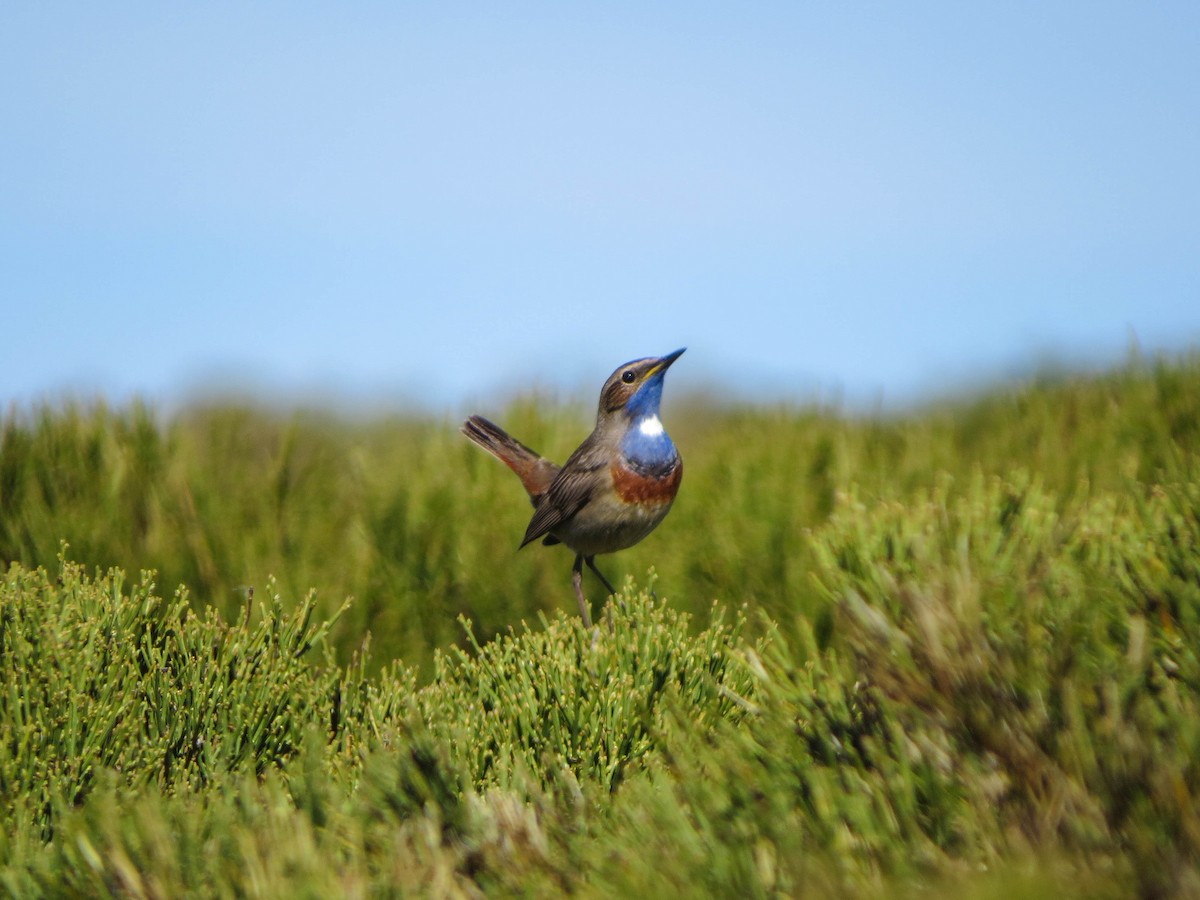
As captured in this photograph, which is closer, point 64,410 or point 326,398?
point 64,410

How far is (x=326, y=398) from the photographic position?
1001cm

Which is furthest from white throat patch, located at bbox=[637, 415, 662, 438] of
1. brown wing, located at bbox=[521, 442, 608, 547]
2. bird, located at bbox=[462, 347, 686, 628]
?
brown wing, located at bbox=[521, 442, 608, 547]

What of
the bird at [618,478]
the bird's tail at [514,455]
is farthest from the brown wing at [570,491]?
the bird's tail at [514,455]

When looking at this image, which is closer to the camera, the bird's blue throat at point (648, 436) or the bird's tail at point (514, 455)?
the bird's blue throat at point (648, 436)

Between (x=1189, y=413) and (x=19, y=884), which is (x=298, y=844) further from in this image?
(x=1189, y=413)

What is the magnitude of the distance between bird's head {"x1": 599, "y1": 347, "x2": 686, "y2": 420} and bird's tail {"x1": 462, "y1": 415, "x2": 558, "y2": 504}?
2.39 feet

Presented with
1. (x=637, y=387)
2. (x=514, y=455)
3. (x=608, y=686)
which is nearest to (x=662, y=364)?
(x=637, y=387)

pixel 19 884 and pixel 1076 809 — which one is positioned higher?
pixel 1076 809

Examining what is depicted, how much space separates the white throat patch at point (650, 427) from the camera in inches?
213

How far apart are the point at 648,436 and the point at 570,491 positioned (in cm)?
45

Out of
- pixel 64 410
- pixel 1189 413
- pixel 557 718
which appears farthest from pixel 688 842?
pixel 64 410

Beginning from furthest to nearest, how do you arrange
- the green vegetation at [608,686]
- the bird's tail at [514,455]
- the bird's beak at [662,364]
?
the bird's tail at [514,455] → the bird's beak at [662,364] → the green vegetation at [608,686]

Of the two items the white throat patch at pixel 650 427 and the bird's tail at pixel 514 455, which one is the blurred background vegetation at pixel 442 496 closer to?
the bird's tail at pixel 514 455

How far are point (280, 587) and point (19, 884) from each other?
3.06 meters
